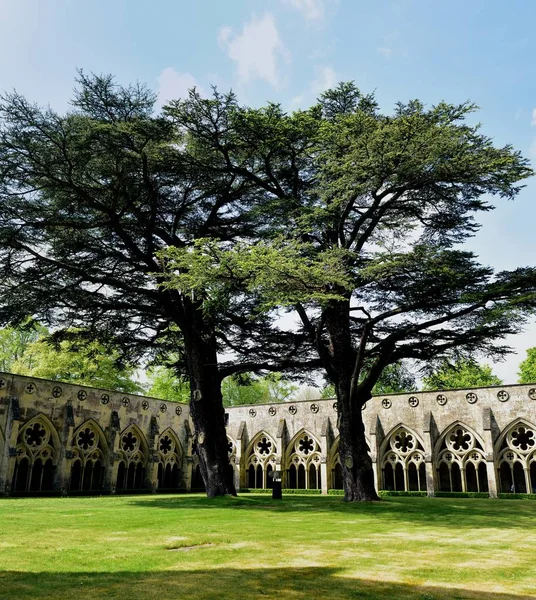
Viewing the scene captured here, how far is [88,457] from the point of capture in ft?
78.0

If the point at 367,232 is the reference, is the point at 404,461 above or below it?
below

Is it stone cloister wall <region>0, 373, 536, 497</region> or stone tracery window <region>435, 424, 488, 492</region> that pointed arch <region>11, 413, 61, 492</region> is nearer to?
stone cloister wall <region>0, 373, 536, 497</region>

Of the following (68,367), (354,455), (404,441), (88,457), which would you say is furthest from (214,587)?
(68,367)

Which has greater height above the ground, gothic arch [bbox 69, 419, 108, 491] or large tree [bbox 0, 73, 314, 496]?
large tree [bbox 0, 73, 314, 496]

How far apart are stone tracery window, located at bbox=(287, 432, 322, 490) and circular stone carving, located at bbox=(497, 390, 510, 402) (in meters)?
9.08

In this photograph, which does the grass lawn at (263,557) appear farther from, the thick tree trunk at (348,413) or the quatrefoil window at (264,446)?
the quatrefoil window at (264,446)

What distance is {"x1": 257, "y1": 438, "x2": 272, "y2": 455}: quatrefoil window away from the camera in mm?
28692

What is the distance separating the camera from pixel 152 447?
87.5 ft

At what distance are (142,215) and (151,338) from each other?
528 cm

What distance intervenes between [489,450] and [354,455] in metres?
10.5

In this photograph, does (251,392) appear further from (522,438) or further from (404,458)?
(522,438)

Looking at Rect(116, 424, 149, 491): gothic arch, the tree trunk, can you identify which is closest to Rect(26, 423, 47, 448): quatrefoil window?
Rect(116, 424, 149, 491): gothic arch

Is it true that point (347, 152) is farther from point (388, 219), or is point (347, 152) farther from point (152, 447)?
point (152, 447)

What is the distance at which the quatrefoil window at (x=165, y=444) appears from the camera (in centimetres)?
2765
